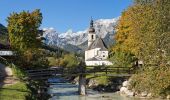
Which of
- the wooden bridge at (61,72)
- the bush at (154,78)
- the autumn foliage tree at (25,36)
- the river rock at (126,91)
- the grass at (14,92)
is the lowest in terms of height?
the river rock at (126,91)

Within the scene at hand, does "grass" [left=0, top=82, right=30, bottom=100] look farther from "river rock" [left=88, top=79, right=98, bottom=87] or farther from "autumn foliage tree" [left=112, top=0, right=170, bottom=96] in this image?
"river rock" [left=88, top=79, right=98, bottom=87]

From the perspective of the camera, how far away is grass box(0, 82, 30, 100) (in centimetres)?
3509

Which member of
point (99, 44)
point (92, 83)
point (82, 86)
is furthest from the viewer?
point (99, 44)

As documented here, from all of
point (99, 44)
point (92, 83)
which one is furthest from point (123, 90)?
point (99, 44)

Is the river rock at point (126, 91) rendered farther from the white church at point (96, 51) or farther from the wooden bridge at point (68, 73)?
the white church at point (96, 51)

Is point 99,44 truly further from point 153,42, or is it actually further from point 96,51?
point 153,42

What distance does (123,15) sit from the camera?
3199 inches

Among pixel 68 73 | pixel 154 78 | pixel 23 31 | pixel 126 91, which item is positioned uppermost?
pixel 23 31

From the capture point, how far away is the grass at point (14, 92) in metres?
35.1

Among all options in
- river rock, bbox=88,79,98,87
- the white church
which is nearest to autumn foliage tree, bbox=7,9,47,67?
river rock, bbox=88,79,98,87

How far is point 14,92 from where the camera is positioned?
127ft

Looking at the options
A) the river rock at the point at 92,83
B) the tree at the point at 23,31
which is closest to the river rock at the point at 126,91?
the river rock at the point at 92,83

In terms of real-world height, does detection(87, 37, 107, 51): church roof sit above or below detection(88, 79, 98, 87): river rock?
above

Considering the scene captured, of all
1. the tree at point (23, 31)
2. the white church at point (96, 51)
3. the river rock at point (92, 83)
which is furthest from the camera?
the white church at point (96, 51)
